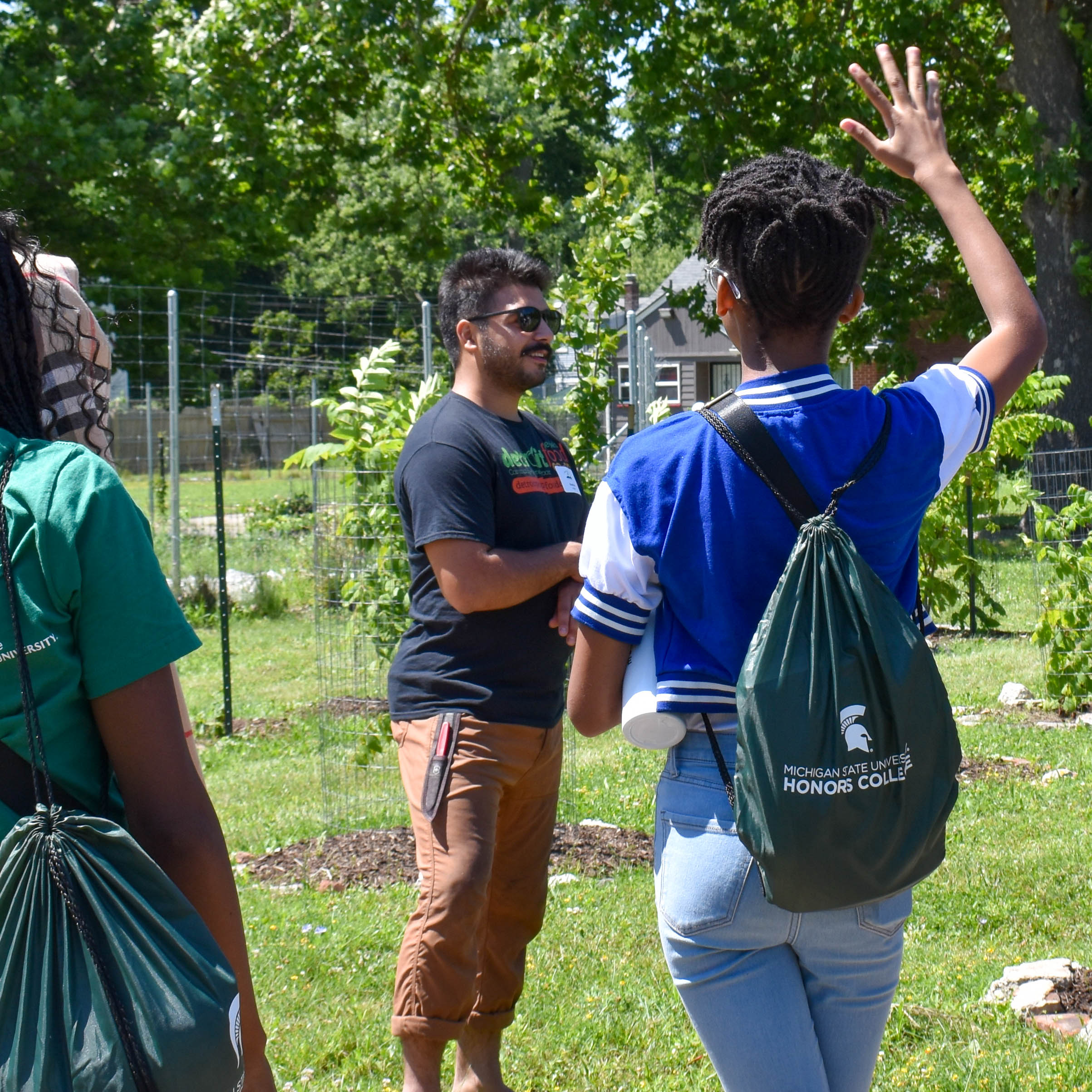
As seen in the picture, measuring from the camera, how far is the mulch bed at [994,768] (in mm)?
6438

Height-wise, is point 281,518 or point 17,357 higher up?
point 17,357

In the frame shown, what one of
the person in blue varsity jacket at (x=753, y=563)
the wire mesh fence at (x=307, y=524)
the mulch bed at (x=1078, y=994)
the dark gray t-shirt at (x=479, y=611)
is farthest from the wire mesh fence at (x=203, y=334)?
the person in blue varsity jacket at (x=753, y=563)

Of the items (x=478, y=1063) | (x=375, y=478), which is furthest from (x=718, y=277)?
(x=375, y=478)

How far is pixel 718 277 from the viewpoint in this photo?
75.5 inches

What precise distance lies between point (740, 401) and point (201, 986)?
1.09 m

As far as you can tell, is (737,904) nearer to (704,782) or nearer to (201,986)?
(704,782)

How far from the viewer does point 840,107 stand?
44.9ft

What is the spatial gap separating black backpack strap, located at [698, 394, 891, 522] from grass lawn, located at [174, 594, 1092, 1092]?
0.75m

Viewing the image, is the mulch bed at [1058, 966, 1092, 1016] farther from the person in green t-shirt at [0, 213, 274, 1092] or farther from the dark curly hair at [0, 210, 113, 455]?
the dark curly hair at [0, 210, 113, 455]

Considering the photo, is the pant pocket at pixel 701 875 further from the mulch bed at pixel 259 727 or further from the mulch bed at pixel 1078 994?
the mulch bed at pixel 259 727

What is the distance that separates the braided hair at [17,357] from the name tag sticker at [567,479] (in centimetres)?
203

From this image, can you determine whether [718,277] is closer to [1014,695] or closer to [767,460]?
[767,460]

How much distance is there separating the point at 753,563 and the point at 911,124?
0.86 metres

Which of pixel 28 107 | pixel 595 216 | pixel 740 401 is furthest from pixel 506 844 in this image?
pixel 28 107
